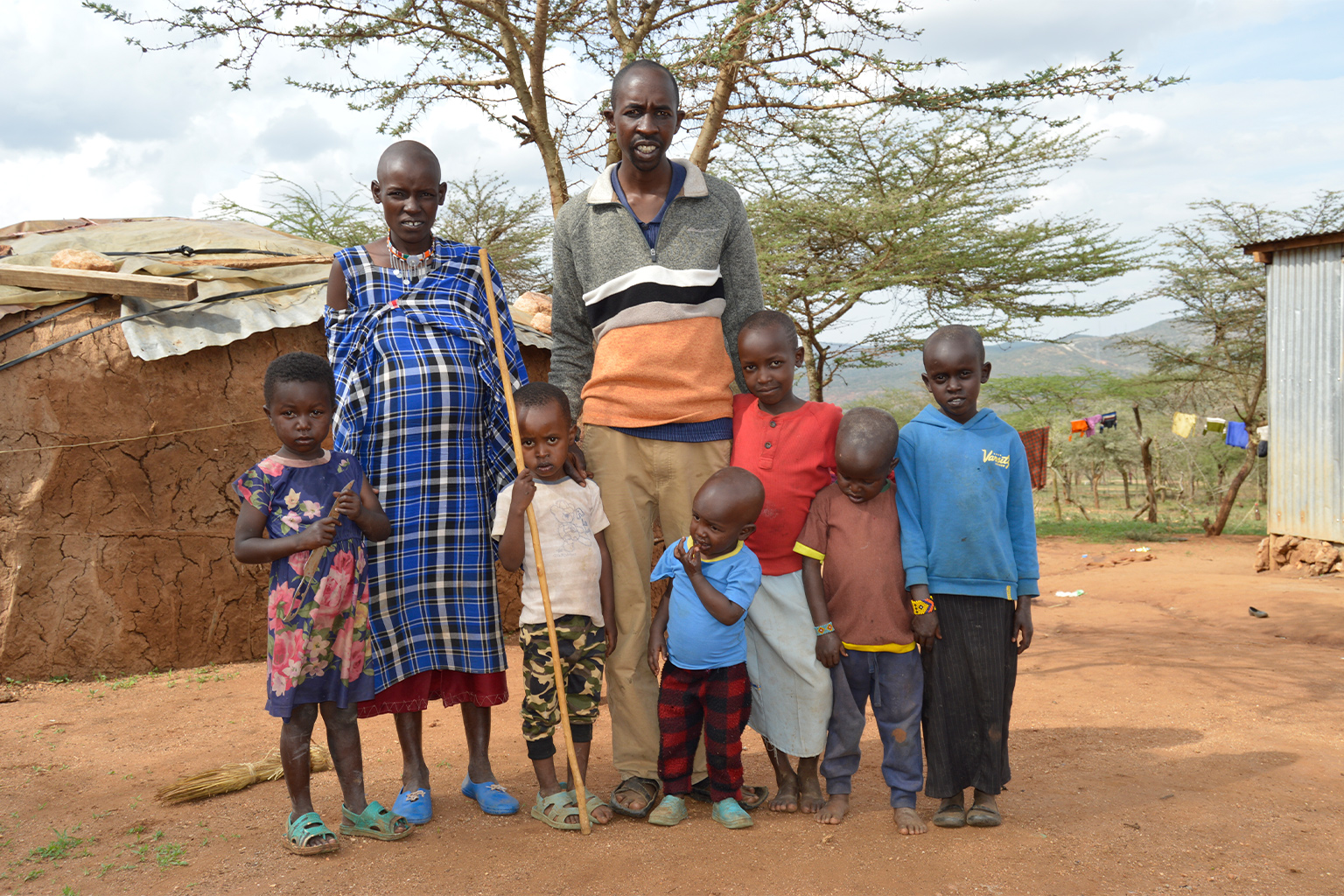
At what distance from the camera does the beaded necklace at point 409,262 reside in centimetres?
278

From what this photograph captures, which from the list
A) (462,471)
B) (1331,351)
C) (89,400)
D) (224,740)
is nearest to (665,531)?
(462,471)

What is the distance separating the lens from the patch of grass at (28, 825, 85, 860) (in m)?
2.63

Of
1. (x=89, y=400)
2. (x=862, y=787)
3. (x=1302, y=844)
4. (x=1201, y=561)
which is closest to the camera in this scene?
(x=1302, y=844)

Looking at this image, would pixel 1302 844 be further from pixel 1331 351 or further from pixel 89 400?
pixel 1331 351

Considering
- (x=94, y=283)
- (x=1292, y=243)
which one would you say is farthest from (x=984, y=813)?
(x=1292, y=243)

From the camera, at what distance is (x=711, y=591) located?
255 centimetres

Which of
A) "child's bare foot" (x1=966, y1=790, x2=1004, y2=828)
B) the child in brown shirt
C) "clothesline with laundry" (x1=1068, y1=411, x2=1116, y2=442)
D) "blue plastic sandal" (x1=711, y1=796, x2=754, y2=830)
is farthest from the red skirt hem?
"clothesline with laundry" (x1=1068, y1=411, x2=1116, y2=442)

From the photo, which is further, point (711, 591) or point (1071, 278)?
point (1071, 278)

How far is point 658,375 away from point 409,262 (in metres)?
0.87

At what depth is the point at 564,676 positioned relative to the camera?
2.72m

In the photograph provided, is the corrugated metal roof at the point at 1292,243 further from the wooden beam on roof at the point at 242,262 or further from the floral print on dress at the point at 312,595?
the floral print on dress at the point at 312,595

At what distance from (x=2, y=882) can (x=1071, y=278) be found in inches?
463

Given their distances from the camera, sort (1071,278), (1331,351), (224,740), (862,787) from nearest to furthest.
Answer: (862,787) < (224,740) < (1331,351) < (1071,278)

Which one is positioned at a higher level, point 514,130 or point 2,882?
point 514,130
